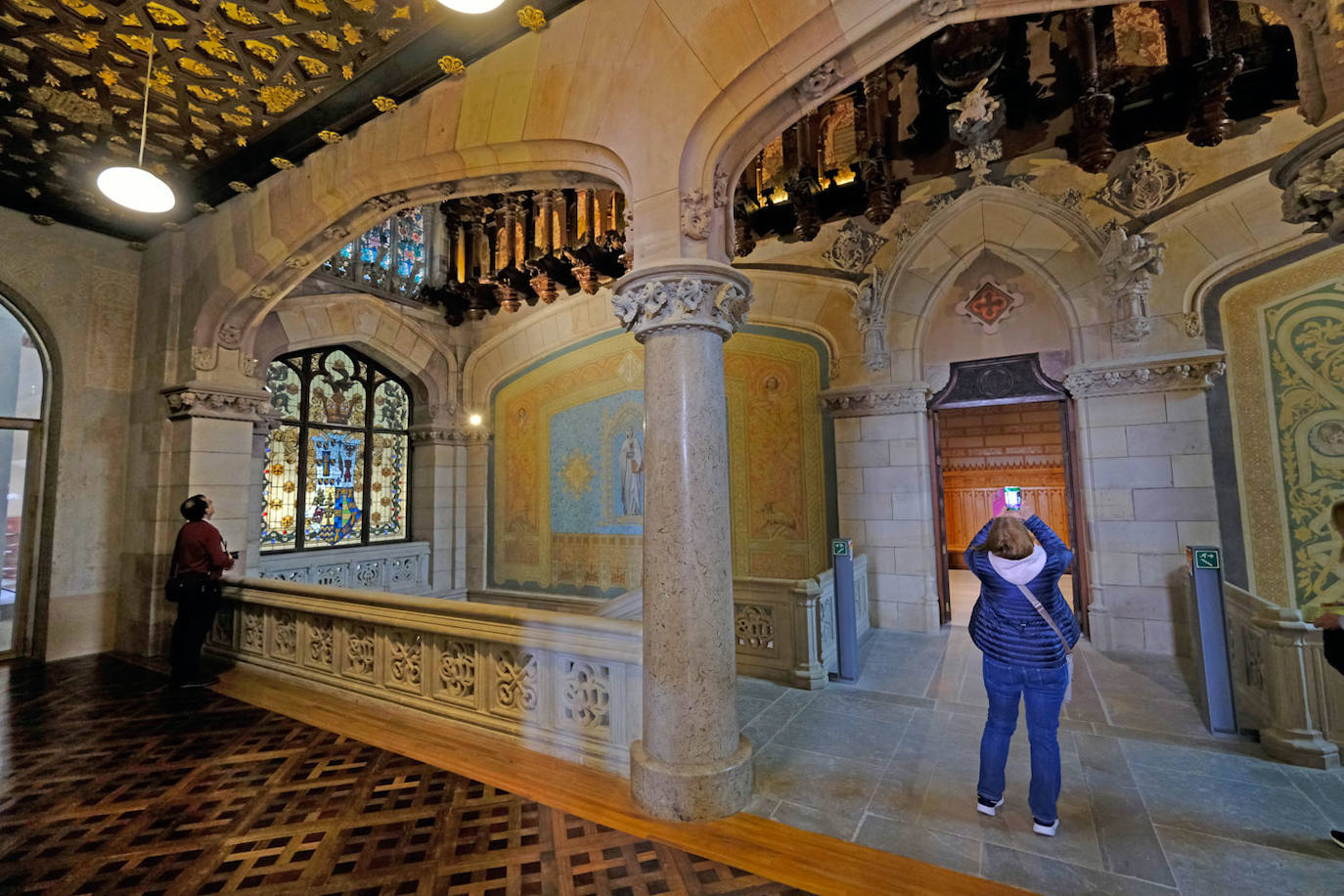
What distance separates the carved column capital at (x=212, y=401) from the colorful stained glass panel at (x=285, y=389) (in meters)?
1.52

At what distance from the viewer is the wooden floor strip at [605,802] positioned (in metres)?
2.06

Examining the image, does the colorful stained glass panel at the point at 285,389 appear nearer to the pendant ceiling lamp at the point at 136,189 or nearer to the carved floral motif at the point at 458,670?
the pendant ceiling lamp at the point at 136,189

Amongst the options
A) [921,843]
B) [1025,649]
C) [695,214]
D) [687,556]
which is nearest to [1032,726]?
[1025,649]

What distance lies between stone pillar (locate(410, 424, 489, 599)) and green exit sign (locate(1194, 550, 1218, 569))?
7.60 metres

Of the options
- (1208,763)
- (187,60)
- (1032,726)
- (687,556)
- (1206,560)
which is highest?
(187,60)

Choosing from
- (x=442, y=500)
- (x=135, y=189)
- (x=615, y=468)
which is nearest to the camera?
(x=135, y=189)

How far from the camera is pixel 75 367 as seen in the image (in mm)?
5277

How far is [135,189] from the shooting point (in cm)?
304

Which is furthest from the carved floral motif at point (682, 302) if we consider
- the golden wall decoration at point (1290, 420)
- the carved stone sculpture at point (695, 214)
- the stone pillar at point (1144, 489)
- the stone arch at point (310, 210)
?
the golden wall decoration at point (1290, 420)

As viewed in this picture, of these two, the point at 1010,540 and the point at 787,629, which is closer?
the point at 1010,540

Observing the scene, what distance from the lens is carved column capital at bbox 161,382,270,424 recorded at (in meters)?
4.97

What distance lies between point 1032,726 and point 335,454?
772 centimetres

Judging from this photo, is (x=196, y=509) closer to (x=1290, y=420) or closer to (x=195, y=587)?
(x=195, y=587)

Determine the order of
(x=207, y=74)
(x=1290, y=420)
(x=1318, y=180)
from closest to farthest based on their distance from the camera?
(x=1318, y=180), (x=207, y=74), (x=1290, y=420)
